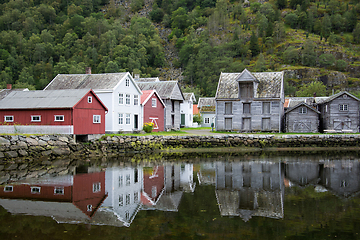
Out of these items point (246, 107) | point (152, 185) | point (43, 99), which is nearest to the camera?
point (152, 185)

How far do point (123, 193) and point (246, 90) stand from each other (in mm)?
34538

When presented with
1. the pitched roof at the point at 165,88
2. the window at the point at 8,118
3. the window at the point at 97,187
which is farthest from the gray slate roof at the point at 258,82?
the window at the point at 97,187

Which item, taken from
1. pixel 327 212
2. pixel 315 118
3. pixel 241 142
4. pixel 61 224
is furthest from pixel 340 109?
pixel 61 224

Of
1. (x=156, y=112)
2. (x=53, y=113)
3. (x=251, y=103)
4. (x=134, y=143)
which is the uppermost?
(x=251, y=103)

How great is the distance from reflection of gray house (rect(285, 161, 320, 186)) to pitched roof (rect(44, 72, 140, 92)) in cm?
2147

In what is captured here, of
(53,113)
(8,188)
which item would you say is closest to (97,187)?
(8,188)

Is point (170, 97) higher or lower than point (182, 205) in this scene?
higher

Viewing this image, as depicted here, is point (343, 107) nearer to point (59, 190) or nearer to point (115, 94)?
point (115, 94)

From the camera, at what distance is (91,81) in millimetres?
37625

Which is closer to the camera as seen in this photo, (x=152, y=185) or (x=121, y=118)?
(x=152, y=185)

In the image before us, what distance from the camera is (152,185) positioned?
16.4 metres

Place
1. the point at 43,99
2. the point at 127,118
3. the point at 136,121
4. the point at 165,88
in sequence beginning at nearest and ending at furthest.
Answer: the point at 43,99, the point at 127,118, the point at 136,121, the point at 165,88

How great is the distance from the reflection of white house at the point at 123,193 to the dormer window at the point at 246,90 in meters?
28.1

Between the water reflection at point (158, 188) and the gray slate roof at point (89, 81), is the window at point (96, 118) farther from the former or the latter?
the water reflection at point (158, 188)
